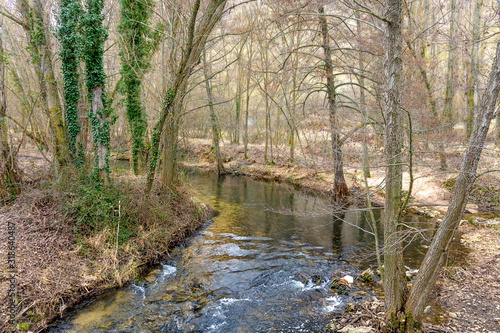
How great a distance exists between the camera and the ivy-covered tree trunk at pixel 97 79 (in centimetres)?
757

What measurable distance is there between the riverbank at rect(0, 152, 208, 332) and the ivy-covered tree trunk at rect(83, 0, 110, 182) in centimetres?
83

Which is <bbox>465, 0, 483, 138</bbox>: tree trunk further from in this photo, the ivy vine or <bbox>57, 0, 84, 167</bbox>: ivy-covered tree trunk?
<bbox>57, 0, 84, 167</bbox>: ivy-covered tree trunk

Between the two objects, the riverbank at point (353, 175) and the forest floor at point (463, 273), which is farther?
the riverbank at point (353, 175)

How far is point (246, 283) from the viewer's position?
265 inches

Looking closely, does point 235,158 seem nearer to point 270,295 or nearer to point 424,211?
point 424,211

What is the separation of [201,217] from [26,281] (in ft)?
19.7

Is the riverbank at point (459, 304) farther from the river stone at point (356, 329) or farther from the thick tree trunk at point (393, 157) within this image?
the thick tree trunk at point (393, 157)

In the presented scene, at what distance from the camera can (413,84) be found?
9.38m

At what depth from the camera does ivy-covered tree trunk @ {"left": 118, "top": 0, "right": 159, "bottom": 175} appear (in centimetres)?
1078

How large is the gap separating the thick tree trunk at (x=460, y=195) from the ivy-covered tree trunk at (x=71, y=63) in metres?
8.76

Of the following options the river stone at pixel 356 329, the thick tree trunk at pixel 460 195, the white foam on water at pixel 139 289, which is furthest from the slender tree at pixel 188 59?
the river stone at pixel 356 329

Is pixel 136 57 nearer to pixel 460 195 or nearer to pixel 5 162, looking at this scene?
pixel 5 162

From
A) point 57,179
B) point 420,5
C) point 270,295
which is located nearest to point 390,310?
point 270,295

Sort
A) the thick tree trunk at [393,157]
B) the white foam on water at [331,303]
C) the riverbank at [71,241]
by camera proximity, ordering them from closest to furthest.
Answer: the thick tree trunk at [393,157] < the riverbank at [71,241] < the white foam on water at [331,303]
